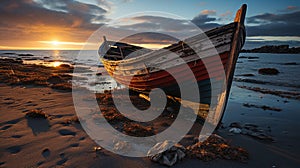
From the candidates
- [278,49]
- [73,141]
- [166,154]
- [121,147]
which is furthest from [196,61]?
[278,49]

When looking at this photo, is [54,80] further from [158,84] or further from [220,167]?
[220,167]

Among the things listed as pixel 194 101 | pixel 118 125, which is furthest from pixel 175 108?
pixel 118 125

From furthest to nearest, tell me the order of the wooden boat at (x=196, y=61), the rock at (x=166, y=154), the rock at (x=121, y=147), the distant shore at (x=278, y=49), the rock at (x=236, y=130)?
the distant shore at (x=278, y=49) < the rock at (x=236, y=130) < the wooden boat at (x=196, y=61) < the rock at (x=121, y=147) < the rock at (x=166, y=154)

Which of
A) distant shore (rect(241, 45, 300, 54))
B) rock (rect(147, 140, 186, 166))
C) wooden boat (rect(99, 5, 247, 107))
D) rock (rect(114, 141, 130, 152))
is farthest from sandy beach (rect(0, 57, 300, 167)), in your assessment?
distant shore (rect(241, 45, 300, 54))

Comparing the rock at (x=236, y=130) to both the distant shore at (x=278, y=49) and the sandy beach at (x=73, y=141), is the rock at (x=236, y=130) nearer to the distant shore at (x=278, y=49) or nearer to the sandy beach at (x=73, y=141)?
the sandy beach at (x=73, y=141)

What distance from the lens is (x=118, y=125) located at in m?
5.26

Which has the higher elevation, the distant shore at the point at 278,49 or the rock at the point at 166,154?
the distant shore at the point at 278,49

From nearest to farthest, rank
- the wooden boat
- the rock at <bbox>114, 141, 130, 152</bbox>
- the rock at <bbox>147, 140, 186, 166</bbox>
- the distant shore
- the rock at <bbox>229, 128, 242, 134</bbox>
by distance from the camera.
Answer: the rock at <bbox>147, 140, 186, 166</bbox>, the rock at <bbox>114, 141, 130, 152</bbox>, the wooden boat, the rock at <bbox>229, 128, 242, 134</bbox>, the distant shore

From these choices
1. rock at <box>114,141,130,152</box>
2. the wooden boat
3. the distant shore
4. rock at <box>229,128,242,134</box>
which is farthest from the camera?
the distant shore

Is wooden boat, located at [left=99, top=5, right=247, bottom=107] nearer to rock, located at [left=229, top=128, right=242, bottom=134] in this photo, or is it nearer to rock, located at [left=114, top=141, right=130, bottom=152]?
rock, located at [left=229, top=128, right=242, bottom=134]

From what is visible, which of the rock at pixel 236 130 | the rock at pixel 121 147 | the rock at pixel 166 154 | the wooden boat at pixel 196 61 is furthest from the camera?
the rock at pixel 236 130

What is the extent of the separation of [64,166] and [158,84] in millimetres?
4097

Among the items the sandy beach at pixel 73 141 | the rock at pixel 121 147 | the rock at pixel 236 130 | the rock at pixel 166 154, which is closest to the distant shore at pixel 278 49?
the sandy beach at pixel 73 141

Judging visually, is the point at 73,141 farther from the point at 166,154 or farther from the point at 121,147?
the point at 166,154
